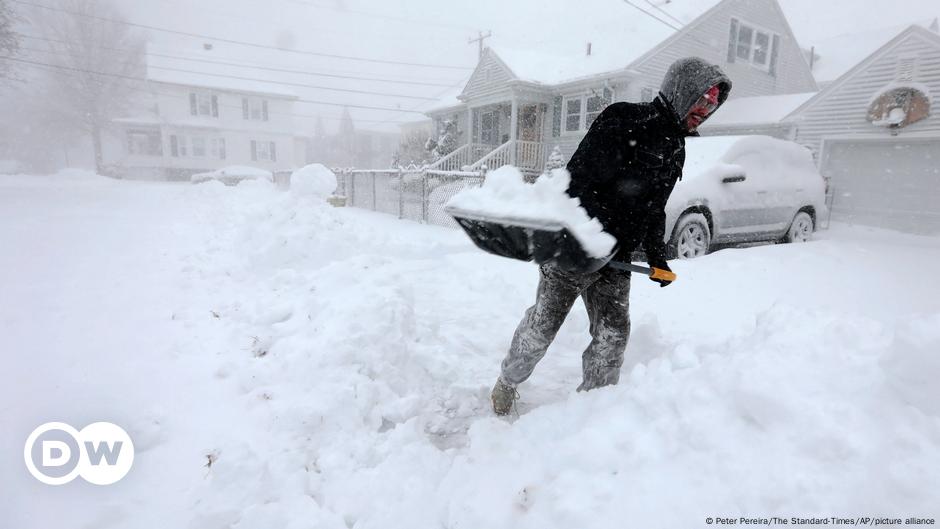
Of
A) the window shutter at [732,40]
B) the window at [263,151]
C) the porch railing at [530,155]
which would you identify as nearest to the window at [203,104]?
the window at [263,151]

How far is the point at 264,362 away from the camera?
304cm

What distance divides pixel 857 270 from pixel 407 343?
4.76 m

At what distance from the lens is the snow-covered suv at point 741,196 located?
251 inches

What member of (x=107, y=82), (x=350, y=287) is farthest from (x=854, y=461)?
(x=107, y=82)

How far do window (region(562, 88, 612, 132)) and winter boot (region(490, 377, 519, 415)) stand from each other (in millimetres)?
15042

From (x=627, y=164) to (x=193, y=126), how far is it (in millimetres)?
40957

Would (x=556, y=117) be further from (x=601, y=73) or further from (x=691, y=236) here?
(x=691, y=236)

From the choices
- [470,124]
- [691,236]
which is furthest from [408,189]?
[691,236]

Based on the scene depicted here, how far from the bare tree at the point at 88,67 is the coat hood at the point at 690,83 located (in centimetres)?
3976

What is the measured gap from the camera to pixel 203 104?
36250 millimetres

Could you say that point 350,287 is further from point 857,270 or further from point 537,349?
point 857,270

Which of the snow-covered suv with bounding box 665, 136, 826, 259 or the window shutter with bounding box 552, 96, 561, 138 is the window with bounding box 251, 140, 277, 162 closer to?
the window shutter with bounding box 552, 96, 561, 138

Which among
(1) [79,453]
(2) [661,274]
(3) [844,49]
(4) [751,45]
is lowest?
(1) [79,453]

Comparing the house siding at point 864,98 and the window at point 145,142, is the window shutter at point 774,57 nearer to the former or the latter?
A: the house siding at point 864,98
